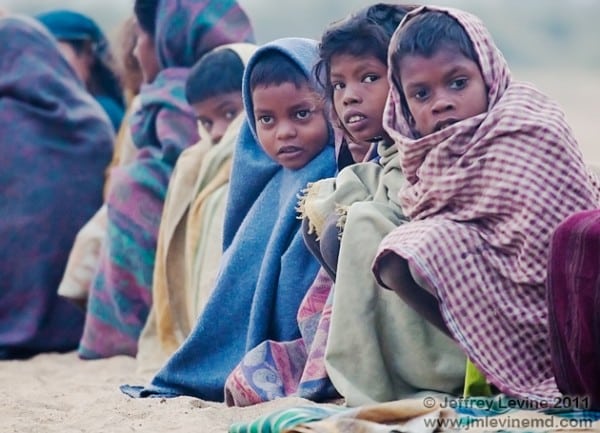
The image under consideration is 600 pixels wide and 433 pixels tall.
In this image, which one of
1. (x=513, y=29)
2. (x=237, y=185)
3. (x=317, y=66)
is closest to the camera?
(x=317, y=66)

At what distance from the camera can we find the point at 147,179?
8133mm

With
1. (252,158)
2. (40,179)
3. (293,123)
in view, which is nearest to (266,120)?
(293,123)

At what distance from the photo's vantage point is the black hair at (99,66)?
10.0 meters

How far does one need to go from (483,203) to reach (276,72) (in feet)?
5.01

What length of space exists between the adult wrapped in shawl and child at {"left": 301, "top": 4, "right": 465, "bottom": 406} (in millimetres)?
2889

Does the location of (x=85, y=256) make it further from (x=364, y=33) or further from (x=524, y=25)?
(x=524, y=25)

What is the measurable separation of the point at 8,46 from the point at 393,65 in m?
4.47

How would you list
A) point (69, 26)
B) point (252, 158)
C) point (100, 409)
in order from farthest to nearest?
point (69, 26)
point (252, 158)
point (100, 409)

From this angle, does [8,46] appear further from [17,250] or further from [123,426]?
[123,426]

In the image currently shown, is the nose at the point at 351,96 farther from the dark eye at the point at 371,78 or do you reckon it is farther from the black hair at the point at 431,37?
the black hair at the point at 431,37

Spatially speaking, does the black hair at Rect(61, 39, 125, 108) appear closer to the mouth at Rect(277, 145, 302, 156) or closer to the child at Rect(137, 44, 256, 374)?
the child at Rect(137, 44, 256, 374)

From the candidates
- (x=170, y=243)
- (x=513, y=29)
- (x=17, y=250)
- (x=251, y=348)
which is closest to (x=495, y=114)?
(x=251, y=348)

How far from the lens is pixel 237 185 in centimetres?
639

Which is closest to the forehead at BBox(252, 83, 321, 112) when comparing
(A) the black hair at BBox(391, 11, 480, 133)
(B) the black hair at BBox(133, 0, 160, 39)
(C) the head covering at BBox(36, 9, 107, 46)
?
(A) the black hair at BBox(391, 11, 480, 133)
